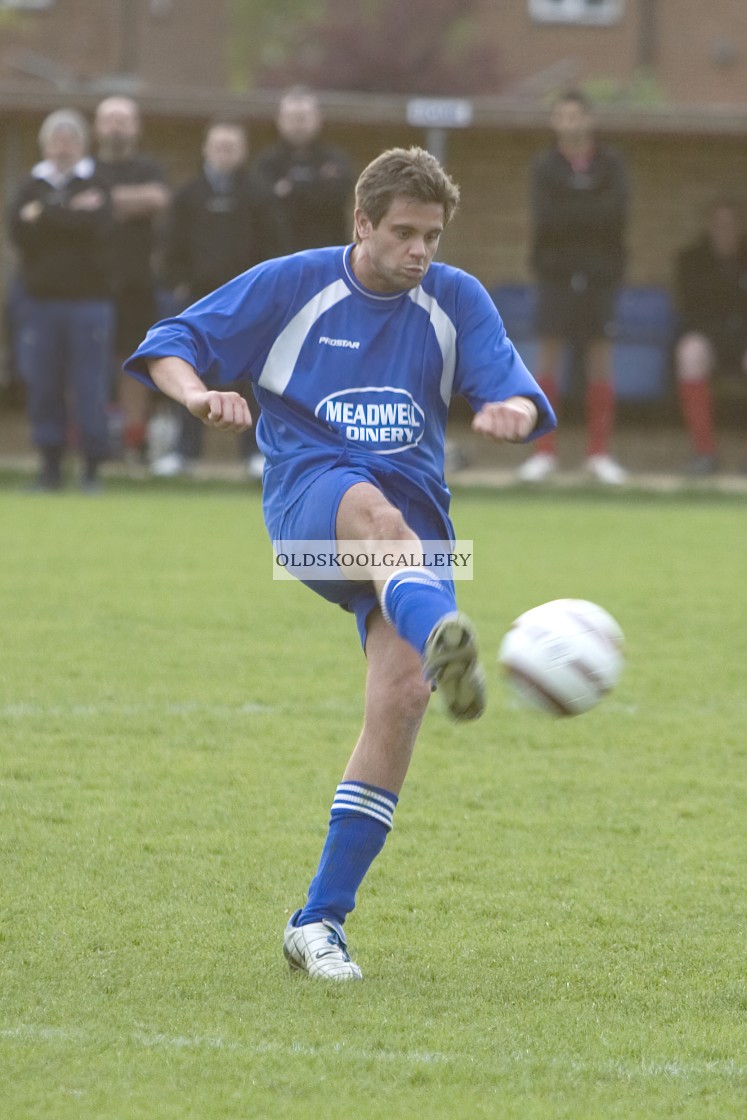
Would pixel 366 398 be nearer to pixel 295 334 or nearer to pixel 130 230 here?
pixel 295 334

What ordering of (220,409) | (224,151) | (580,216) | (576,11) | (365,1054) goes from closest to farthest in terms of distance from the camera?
(365,1054), (220,409), (224,151), (580,216), (576,11)

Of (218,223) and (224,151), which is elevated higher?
(224,151)

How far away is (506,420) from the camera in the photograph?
4.05 m

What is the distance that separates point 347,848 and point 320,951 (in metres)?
0.25

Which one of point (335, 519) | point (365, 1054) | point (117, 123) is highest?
point (335, 519)

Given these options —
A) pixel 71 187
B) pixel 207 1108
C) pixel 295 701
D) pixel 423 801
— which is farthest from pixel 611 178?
pixel 207 1108

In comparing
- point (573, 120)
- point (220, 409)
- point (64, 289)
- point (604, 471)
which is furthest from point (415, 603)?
point (604, 471)

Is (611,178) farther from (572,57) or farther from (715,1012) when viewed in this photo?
(572,57)

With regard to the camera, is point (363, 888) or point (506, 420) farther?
point (363, 888)

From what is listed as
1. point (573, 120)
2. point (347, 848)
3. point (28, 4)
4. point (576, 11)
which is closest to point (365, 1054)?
point (347, 848)

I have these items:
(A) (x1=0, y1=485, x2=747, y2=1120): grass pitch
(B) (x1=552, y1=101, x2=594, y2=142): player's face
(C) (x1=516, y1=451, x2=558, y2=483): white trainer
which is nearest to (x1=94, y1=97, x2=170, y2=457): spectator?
(B) (x1=552, y1=101, x2=594, y2=142): player's face

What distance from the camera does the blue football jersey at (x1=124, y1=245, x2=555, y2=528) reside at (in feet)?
14.0

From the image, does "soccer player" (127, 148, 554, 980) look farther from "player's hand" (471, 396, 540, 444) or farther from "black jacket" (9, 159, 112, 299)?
"black jacket" (9, 159, 112, 299)

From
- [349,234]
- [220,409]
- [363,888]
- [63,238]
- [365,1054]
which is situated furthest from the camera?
[349,234]
